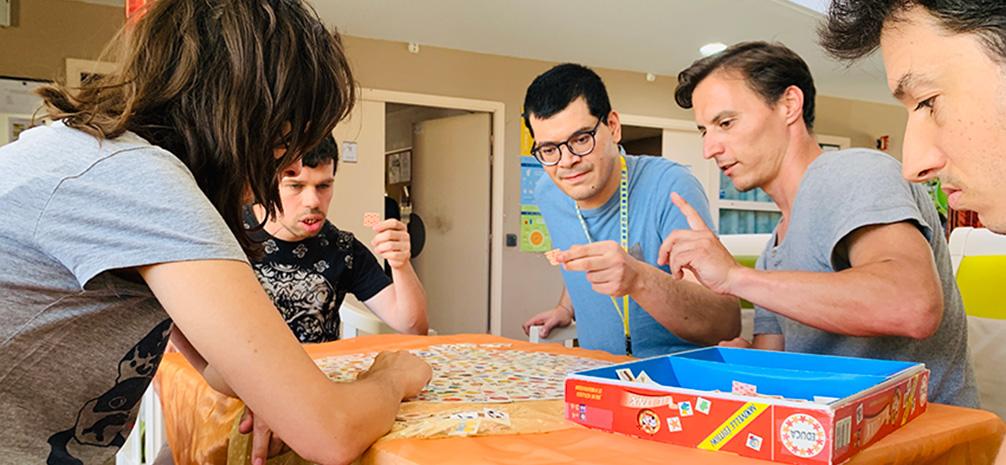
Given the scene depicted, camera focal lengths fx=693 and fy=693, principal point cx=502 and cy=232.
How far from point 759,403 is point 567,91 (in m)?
1.43

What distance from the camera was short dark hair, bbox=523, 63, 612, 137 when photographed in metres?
2.02

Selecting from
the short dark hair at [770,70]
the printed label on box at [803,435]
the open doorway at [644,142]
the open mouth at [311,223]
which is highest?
the open doorway at [644,142]

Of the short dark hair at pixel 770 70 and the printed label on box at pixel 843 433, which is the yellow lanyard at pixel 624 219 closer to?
the short dark hair at pixel 770 70

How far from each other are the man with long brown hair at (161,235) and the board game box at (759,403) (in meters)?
0.30

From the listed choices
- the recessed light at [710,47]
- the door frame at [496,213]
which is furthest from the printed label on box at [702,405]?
the recessed light at [710,47]

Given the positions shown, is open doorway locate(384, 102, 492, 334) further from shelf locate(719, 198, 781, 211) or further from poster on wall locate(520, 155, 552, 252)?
shelf locate(719, 198, 781, 211)

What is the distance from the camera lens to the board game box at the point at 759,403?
27.5 inches

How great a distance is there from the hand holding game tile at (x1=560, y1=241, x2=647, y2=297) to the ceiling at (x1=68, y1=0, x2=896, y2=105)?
3.26 metres

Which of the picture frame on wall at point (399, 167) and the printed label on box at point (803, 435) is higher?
the picture frame on wall at point (399, 167)

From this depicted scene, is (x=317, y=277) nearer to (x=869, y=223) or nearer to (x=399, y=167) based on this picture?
(x=869, y=223)

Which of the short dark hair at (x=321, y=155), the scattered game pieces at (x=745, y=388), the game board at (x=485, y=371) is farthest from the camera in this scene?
the short dark hair at (x=321, y=155)

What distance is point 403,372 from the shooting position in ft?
3.38

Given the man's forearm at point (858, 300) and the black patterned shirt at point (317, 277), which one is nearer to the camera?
the man's forearm at point (858, 300)

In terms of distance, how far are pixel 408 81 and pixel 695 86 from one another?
3944mm
